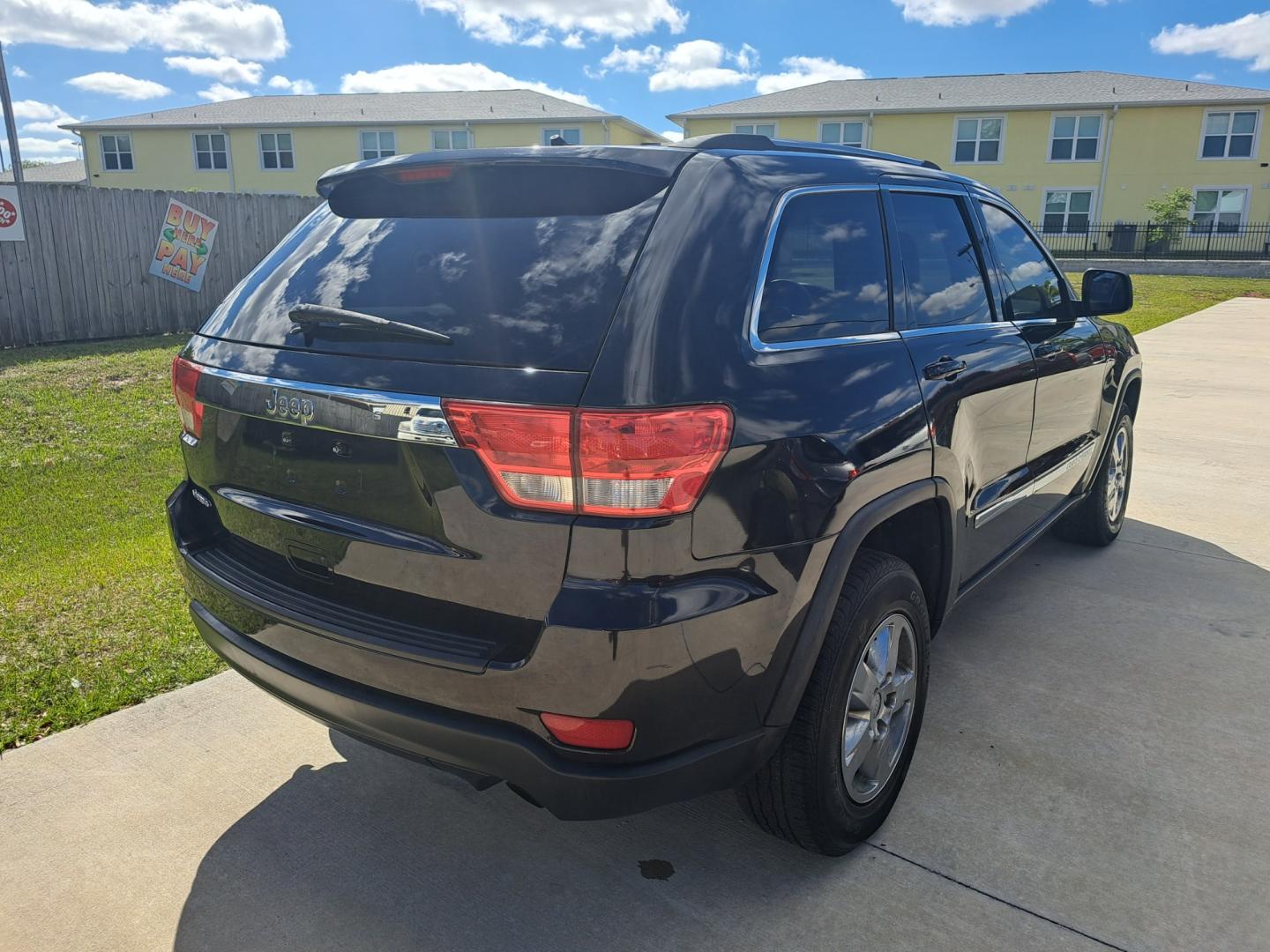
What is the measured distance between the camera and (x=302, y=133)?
4075 cm

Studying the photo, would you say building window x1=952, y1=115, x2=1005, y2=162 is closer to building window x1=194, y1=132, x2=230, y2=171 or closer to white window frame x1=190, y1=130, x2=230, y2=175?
white window frame x1=190, y1=130, x2=230, y2=175

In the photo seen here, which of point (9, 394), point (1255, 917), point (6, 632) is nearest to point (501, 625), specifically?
point (1255, 917)

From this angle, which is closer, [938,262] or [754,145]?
[754,145]

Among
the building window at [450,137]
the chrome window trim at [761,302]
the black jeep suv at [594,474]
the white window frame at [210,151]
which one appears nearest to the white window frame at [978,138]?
the building window at [450,137]

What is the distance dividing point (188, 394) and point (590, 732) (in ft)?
5.19

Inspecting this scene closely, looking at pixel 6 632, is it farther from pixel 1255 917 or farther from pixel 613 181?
pixel 1255 917

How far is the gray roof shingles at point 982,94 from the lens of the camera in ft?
115

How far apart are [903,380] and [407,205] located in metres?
1.47

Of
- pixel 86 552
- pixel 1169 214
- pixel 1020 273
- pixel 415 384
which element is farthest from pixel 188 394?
pixel 1169 214

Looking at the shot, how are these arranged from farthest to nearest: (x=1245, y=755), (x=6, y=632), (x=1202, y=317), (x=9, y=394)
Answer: (x=1202, y=317)
(x=9, y=394)
(x=6, y=632)
(x=1245, y=755)

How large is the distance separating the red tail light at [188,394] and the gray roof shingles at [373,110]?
38.6 metres

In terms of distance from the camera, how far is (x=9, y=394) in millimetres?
8781

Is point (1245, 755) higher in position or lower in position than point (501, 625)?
lower

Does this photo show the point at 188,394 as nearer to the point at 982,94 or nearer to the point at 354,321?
the point at 354,321
